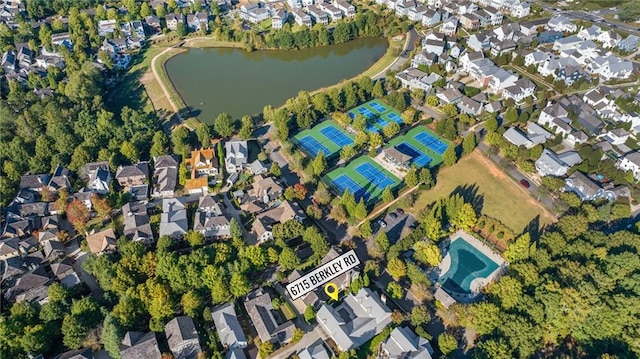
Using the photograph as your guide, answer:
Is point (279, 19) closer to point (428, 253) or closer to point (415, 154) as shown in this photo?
point (415, 154)

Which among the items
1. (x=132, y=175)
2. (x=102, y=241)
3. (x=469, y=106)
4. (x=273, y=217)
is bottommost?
(x=273, y=217)

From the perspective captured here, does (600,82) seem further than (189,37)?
No

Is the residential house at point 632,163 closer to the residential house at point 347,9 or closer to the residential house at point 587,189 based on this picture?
the residential house at point 587,189

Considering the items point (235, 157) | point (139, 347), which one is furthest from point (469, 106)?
point (139, 347)

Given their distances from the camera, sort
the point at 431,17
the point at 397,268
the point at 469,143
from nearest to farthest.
A: the point at 397,268
the point at 469,143
the point at 431,17

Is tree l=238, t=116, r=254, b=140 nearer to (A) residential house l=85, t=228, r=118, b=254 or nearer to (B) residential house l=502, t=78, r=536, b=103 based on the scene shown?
(A) residential house l=85, t=228, r=118, b=254

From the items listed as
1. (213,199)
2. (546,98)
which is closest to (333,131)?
(213,199)

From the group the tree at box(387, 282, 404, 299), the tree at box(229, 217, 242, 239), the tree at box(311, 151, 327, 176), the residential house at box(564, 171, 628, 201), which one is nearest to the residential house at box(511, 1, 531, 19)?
the residential house at box(564, 171, 628, 201)

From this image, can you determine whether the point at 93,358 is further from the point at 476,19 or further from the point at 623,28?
the point at 623,28

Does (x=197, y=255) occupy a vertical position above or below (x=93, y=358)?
above
